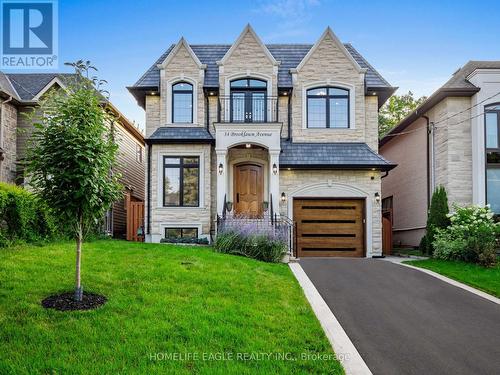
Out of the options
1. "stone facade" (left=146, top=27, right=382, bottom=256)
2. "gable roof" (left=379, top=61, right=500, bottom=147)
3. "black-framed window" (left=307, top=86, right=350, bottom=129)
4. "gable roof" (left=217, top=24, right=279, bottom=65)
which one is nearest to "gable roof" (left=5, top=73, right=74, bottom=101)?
"stone facade" (left=146, top=27, right=382, bottom=256)

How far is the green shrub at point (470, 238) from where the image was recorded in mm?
11852

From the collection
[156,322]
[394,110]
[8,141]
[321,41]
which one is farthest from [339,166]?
[394,110]

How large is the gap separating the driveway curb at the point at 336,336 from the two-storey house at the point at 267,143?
6594mm

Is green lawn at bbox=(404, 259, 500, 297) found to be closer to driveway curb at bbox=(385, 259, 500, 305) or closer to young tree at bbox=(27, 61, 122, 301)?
driveway curb at bbox=(385, 259, 500, 305)

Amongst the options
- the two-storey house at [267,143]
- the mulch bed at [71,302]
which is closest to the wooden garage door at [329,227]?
the two-storey house at [267,143]

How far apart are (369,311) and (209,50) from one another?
13139mm

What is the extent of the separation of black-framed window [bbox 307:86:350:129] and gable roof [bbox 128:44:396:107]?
923 millimetres

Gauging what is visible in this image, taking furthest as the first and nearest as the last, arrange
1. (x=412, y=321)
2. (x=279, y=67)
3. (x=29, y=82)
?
(x=29, y=82)
(x=279, y=67)
(x=412, y=321)

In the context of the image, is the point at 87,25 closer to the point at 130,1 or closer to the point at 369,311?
the point at 130,1

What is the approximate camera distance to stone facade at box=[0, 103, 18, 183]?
56.4 ft

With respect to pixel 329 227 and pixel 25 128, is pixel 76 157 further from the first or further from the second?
pixel 25 128

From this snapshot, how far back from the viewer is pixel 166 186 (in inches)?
604

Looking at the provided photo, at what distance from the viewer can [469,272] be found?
425 inches

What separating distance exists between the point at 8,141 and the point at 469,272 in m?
17.2
